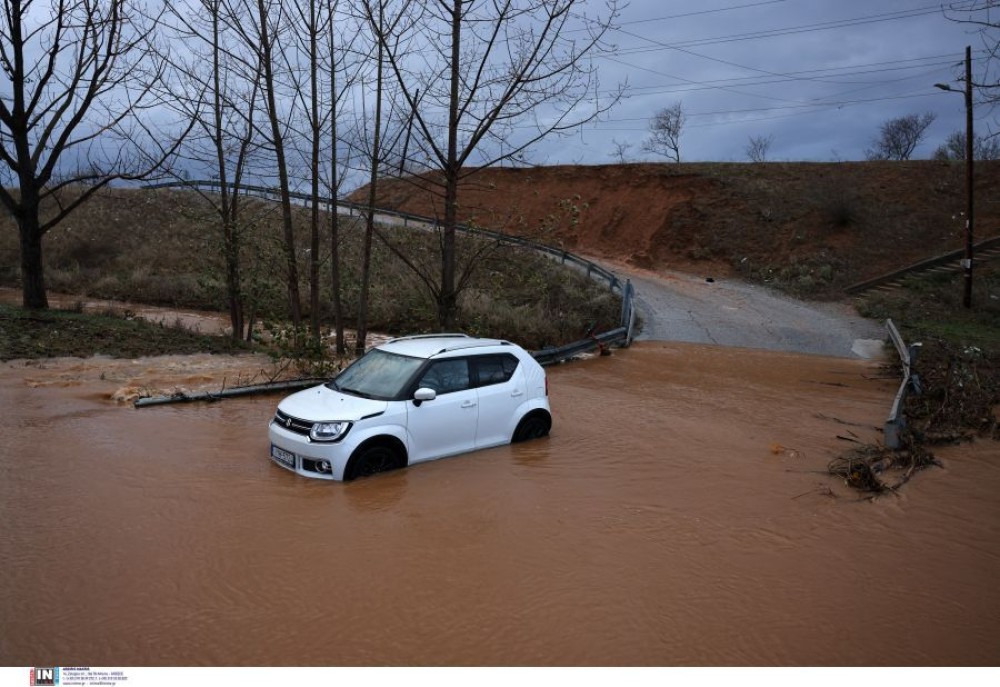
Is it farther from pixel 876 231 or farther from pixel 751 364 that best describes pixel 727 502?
pixel 876 231

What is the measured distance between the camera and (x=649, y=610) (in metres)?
5.64

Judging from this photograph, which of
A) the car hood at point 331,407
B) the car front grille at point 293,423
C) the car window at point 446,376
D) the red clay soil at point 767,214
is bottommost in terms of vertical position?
the car front grille at point 293,423

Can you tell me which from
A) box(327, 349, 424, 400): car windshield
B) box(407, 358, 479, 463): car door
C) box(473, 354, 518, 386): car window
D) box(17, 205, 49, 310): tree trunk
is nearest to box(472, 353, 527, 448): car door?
box(473, 354, 518, 386): car window

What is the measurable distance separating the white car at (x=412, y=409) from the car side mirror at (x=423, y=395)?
1 centimetres

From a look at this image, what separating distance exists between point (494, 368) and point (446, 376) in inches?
30.0

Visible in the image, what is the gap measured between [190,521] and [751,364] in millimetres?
14307

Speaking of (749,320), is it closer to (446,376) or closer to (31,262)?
(446,376)

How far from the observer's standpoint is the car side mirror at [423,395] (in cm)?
813

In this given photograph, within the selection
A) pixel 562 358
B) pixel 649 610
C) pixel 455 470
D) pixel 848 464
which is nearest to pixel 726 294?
pixel 562 358

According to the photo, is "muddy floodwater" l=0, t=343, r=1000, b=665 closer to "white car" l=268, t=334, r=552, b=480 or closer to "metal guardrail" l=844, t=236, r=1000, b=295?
"white car" l=268, t=334, r=552, b=480

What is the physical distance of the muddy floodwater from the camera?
513 centimetres

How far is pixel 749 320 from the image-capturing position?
78.8 feet

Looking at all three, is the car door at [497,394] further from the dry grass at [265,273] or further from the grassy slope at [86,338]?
the grassy slope at [86,338]

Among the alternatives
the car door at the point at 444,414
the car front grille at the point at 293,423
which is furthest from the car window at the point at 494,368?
the car front grille at the point at 293,423
